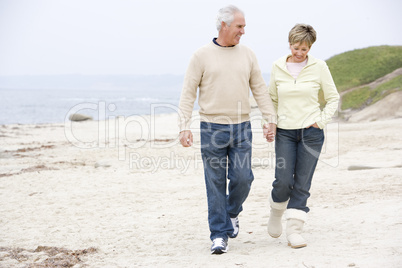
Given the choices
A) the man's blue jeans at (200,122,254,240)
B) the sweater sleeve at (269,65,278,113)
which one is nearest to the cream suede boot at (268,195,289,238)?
the man's blue jeans at (200,122,254,240)

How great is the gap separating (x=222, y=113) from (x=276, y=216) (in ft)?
4.14

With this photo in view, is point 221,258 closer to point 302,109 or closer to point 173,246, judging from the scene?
point 173,246

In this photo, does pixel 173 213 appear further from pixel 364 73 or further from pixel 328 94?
pixel 364 73

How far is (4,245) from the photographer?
5.70m

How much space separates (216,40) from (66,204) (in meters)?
4.47

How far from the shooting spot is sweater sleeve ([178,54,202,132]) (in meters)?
4.57

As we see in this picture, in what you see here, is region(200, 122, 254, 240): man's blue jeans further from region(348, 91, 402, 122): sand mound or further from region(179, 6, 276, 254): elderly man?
region(348, 91, 402, 122): sand mound

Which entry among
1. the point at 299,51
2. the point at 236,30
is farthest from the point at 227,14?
the point at 299,51

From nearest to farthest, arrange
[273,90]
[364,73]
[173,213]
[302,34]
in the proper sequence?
[302,34] → [273,90] → [173,213] → [364,73]

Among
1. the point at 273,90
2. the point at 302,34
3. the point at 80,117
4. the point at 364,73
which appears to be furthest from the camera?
the point at 80,117

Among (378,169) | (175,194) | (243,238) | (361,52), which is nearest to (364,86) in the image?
(361,52)

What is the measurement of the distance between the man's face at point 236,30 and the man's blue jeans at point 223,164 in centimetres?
82

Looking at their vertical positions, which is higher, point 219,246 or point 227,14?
point 227,14

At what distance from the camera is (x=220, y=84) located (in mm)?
4531
